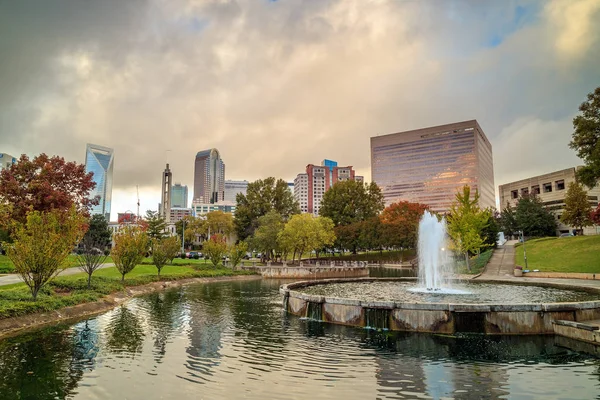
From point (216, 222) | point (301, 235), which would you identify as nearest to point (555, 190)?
point (301, 235)

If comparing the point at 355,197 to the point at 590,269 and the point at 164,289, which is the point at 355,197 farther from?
the point at 164,289

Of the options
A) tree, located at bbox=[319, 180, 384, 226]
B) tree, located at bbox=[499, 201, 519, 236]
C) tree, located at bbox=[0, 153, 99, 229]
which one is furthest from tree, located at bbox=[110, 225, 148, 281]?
tree, located at bbox=[499, 201, 519, 236]

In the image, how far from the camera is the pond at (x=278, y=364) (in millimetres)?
9141

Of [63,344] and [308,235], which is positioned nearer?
[63,344]

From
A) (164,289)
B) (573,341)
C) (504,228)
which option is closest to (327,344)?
(573,341)

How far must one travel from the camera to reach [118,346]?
1370 cm

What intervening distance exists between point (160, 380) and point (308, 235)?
186 ft

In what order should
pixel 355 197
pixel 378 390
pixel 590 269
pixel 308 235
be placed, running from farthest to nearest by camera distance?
1. pixel 355 197
2. pixel 308 235
3. pixel 590 269
4. pixel 378 390

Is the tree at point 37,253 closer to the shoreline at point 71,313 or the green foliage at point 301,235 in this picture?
the shoreline at point 71,313

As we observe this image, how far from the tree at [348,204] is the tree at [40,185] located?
6837 centimetres

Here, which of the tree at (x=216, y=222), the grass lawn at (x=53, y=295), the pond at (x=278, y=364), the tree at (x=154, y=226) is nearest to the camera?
the pond at (x=278, y=364)

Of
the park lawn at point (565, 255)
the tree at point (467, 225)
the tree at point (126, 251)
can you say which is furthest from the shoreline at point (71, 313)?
the park lawn at point (565, 255)

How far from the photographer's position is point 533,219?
260ft

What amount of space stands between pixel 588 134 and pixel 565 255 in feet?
50.9
